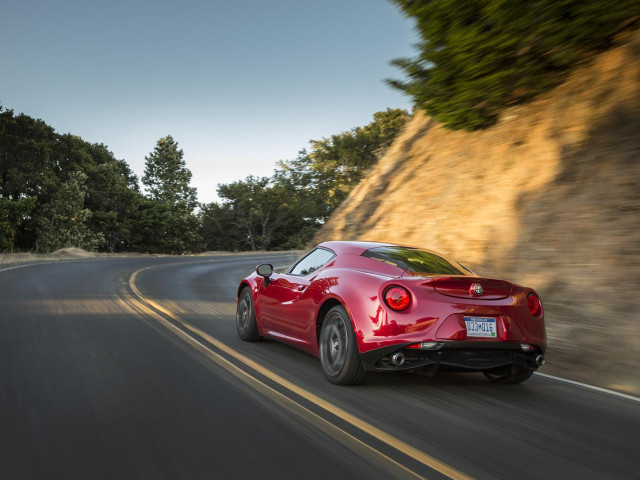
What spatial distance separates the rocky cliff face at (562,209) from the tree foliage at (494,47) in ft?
2.13

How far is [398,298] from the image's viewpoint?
5043mm

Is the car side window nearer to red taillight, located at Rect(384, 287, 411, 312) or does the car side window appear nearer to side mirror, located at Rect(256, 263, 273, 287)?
side mirror, located at Rect(256, 263, 273, 287)

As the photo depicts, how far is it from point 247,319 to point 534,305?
3.54 metres

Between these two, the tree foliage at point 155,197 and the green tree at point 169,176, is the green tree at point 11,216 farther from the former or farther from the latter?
the green tree at point 169,176

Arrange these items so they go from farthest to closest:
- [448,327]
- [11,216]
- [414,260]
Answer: [11,216], [414,260], [448,327]

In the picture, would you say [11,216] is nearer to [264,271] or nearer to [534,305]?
[264,271]

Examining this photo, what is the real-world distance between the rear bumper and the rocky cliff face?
164cm

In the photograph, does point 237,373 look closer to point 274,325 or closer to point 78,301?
point 274,325

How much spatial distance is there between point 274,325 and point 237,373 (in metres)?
1.25

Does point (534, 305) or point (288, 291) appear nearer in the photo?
point (534, 305)

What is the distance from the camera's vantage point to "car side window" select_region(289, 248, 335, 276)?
6332mm

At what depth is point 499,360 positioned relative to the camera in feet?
16.8

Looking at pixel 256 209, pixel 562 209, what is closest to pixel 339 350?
pixel 562 209

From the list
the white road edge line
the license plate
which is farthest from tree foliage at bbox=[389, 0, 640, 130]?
the license plate
